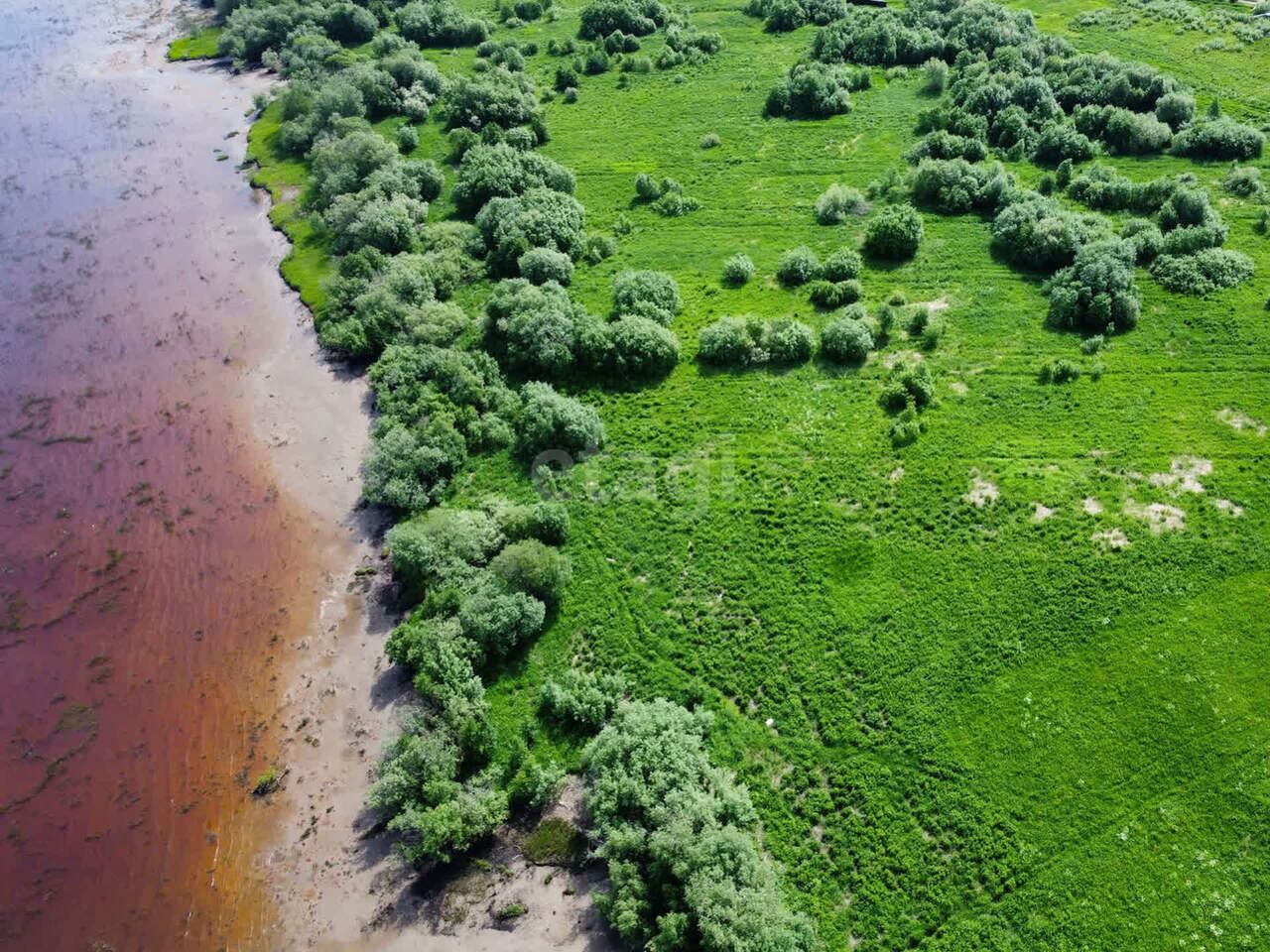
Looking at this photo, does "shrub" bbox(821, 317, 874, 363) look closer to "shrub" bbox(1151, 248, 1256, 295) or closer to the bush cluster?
the bush cluster

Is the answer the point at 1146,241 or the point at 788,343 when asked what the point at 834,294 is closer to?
the point at 788,343

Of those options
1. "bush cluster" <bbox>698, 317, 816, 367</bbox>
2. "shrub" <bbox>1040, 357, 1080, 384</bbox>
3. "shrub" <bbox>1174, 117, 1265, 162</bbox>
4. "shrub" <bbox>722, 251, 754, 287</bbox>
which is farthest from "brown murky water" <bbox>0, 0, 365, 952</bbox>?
"shrub" <bbox>1174, 117, 1265, 162</bbox>

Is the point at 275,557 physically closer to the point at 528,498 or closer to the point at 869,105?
the point at 528,498

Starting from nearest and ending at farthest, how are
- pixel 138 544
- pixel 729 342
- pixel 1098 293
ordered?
pixel 138 544, pixel 1098 293, pixel 729 342

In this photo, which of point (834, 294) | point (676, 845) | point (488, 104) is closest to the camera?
point (676, 845)

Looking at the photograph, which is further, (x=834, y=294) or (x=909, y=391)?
(x=834, y=294)

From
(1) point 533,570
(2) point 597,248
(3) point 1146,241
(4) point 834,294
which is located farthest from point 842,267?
(1) point 533,570
